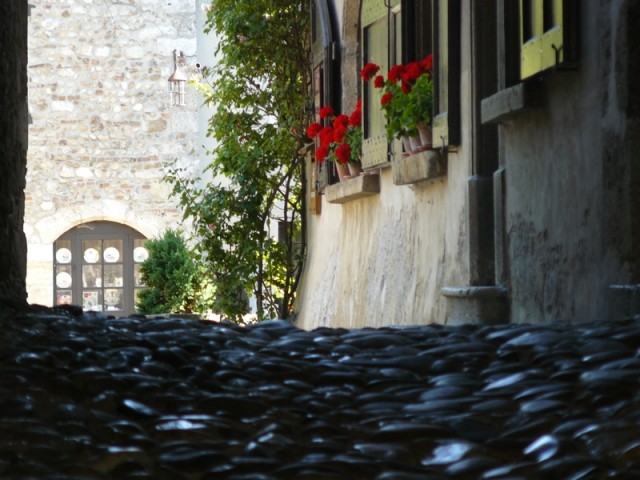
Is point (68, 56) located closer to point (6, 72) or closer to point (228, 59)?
point (228, 59)

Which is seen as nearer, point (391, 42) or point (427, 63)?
point (427, 63)

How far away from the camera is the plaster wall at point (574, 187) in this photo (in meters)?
4.04

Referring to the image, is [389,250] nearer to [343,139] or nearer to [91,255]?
[343,139]

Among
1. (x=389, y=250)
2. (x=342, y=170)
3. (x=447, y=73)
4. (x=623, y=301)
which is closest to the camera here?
(x=623, y=301)

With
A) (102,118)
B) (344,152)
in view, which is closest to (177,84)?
(102,118)

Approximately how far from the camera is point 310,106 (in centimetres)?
1085

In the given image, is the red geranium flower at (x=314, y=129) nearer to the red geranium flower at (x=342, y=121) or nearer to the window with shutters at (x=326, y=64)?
Answer: the window with shutters at (x=326, y=64)

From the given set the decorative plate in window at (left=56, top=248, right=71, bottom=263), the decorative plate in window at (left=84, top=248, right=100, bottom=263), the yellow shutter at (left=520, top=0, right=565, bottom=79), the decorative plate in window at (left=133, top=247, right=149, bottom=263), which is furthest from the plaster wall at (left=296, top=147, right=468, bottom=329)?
the decorative plate in window at (left=56, top=248, right=71, bottom=263)

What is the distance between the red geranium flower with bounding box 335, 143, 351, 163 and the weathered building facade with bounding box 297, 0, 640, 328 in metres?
0.25

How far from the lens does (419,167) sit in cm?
661

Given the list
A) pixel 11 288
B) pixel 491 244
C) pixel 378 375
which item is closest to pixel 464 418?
pixel 378 375

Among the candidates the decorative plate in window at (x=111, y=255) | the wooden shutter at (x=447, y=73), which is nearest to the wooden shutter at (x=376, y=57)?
the wooden shutter at (x=447, y=73)

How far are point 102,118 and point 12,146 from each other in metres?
13.3

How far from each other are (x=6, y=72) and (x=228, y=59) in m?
6.64
